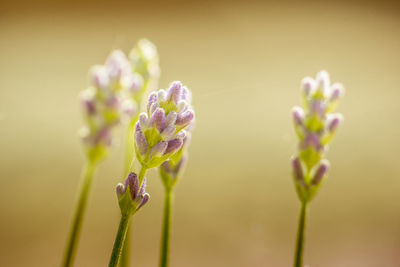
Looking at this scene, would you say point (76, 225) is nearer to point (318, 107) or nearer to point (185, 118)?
point (185, 118)

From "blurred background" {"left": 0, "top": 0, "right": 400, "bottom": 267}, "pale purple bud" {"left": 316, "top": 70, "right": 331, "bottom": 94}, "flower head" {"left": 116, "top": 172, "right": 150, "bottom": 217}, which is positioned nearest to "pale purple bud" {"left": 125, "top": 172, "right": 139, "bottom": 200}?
"flower head" {"left": 116, "top": 172, "right": 150, "bottom": 217}

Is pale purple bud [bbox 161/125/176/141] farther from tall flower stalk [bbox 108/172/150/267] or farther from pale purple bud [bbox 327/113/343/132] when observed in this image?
pale purple bud [bbox 327/113/343/132]

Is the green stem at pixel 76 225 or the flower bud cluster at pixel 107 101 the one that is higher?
the flower bud cluster at pixel 107 101

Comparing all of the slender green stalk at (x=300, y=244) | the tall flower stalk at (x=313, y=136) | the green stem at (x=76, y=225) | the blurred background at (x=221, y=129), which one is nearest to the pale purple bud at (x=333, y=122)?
the tall flower stalk at (x=313, y=136)

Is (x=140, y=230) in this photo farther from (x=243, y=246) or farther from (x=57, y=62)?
(x=57, y=62)

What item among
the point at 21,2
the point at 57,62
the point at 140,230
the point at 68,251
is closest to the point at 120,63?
the point at 68,251

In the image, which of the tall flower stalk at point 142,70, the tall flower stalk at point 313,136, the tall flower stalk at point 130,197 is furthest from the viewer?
the tall flower stalk at point 142,70

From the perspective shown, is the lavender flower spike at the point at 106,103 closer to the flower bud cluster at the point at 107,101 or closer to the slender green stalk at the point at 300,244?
the flower bud cluster at the point at 107,101

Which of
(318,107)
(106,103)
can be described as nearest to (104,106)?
(106,103)
